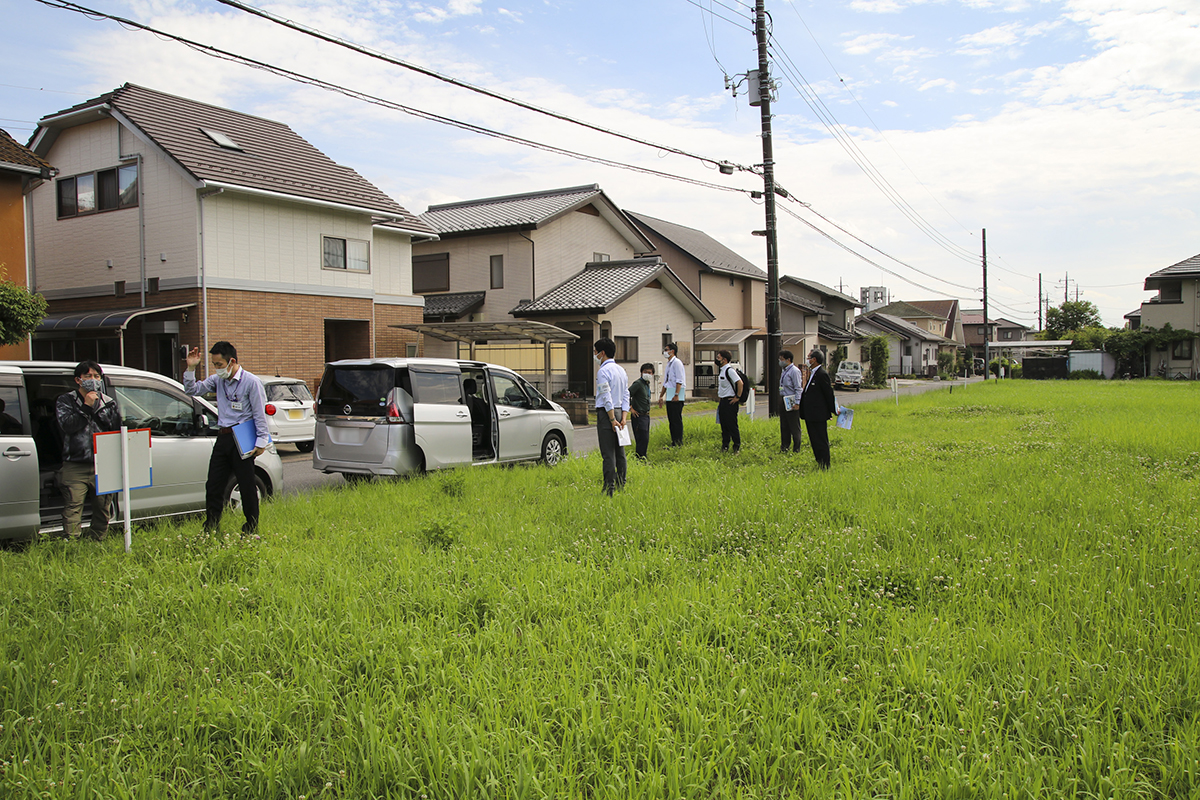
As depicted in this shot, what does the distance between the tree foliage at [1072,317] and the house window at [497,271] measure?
215ft

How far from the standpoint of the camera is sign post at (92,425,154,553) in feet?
18.8

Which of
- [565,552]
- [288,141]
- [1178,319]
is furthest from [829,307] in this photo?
[565,552]

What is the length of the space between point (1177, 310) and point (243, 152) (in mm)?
45734

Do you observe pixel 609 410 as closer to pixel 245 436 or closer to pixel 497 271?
pixel 245 436

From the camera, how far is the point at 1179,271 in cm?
3869

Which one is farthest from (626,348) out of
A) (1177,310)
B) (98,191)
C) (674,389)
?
(1177,310)

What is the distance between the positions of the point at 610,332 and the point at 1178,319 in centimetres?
3401

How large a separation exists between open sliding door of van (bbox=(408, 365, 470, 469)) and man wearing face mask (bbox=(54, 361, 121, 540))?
3447 mm

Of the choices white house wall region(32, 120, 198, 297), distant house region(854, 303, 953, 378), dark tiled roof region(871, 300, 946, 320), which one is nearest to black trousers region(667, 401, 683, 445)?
white house wall region(32, 120, 198, 297)

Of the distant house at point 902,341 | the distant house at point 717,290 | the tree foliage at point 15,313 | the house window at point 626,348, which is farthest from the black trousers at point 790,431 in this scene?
the distant house at point 902,341

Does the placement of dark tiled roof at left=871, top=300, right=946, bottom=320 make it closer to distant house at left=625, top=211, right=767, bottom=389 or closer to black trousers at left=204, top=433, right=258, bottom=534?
distant house at left=625, top=211, right=767, bottom=389

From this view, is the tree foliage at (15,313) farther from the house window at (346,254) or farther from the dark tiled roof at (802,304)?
the dark tiled roof at (802,304)

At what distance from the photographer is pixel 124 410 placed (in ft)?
23.2

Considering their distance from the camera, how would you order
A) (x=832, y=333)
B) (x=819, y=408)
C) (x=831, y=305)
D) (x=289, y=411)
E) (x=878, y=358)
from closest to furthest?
(x=819, y=408) → (x=289, y=411) → (x=878, y=358) → (x=832, y=333) → (x=831, y=305)
